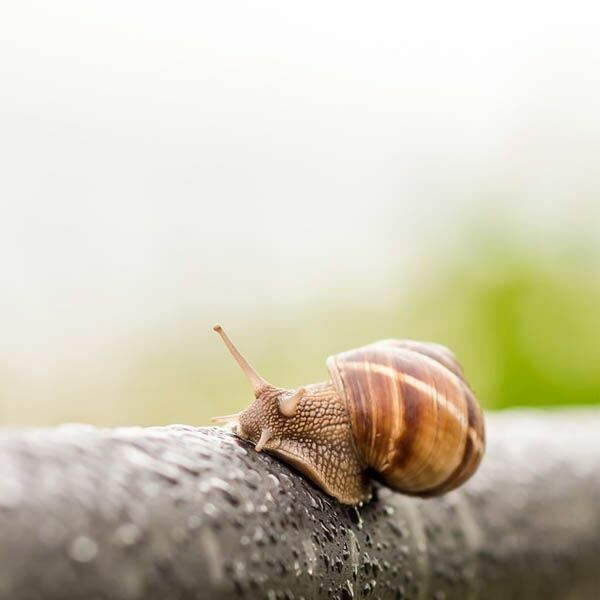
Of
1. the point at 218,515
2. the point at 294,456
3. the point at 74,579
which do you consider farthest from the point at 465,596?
the point at 74,579

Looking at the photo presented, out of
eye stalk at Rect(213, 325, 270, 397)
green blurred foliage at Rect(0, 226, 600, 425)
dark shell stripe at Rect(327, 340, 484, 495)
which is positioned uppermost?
eye stalk at Rect(213, 325, 270, 397)

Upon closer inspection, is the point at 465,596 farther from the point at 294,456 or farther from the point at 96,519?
the point at 96,519

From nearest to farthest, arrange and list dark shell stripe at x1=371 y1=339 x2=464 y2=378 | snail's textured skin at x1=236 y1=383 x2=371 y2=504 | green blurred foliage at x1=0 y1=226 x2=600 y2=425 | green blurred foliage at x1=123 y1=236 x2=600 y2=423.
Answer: snail's textured skin at x1=236 y1=383 x2=371 y2=504, dark shell stripe at x1=371 y1=339 x2=464 y2=378, green blurred foliage at x1=0 y1=226 x2=600 y2=425, green blurred foliage at x1=123 y1=236 x2=600 y2=423

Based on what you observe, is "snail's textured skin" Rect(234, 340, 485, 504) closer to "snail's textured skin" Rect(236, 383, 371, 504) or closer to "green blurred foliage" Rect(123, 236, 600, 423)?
"snail's textured skin" Rect(236, 383, 371, 504)

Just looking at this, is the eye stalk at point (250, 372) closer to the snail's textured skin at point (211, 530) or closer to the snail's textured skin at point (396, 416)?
the snail's textured skin at point (396, 416)

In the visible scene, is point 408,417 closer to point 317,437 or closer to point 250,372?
point 317,437

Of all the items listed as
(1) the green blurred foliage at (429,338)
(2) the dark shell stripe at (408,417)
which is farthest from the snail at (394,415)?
(1) the green blurred foliage at (429,338)

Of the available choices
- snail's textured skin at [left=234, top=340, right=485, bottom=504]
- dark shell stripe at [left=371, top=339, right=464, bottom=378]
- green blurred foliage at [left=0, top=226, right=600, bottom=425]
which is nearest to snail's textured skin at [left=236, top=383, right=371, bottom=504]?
snail's textured skin at [left=234, top=340, right=485, bottom=504]
